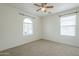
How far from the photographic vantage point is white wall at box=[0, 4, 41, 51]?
2.53 meters

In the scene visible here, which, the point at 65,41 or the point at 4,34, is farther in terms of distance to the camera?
the point at 4,34

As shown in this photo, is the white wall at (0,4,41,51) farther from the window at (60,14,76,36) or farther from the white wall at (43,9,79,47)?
the window at (60,14,76,36)

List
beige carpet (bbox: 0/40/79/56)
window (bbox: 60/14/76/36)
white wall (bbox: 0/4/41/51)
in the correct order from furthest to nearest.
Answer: white wall (bbox: 0/4/41/51) < beige carpet (bbox: 0/40/79/56) < window (bbox: 60/14/76/36)

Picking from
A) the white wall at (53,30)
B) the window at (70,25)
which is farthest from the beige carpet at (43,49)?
the window at (70,25)

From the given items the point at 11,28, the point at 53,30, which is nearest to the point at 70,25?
the point at 53,30

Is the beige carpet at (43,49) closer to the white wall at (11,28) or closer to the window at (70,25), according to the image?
the white wall at (11,28)

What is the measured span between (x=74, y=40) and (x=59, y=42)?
445 mm

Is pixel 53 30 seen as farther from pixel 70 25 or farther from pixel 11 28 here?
pixel 11 28

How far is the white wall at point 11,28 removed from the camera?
2.53 m

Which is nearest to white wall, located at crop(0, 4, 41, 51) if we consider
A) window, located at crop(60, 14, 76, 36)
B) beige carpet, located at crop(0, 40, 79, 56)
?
beige carpet, located at crop(0, 40, 79, 56)

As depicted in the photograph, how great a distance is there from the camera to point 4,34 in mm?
2623

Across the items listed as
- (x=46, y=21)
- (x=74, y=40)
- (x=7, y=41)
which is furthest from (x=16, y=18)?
(x=74, y=40)

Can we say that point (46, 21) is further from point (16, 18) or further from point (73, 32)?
point (16, 18)

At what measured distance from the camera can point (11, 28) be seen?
273 cm
